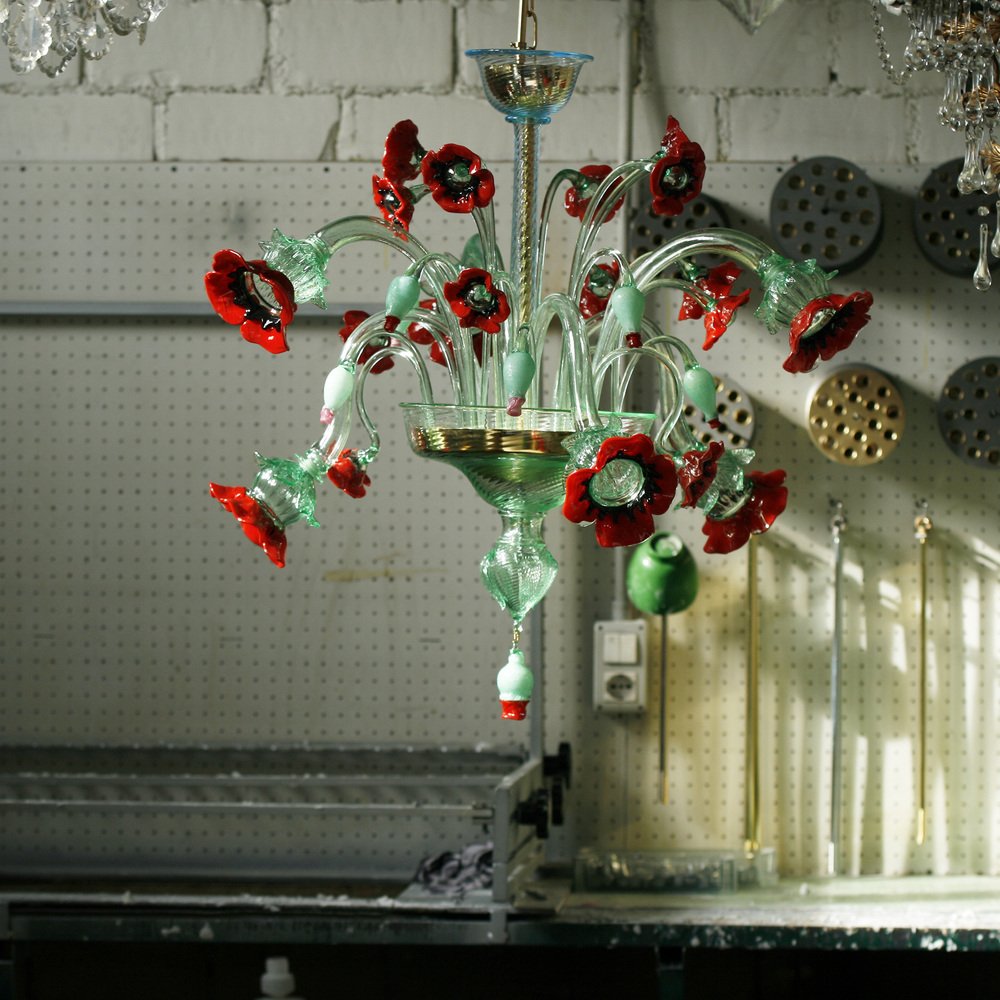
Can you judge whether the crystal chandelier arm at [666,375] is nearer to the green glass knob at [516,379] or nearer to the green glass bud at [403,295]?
the green glass knob at [516,379]

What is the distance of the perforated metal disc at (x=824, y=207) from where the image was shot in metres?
2.73

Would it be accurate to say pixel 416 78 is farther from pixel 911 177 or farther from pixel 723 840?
pixel 723 840

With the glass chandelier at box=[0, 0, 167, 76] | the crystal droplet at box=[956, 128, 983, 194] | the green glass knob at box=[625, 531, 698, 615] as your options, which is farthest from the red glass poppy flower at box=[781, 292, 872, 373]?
the green glass knob at box=[625, 531, 698, 615]

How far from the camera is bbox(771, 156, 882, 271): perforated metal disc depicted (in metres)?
2.73

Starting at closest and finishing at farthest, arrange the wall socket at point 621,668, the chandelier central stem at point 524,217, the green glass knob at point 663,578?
1. the chandelier central stem at point 524,217
2. the green glass knob at point 663,578
3. the wall socket at point 621,668

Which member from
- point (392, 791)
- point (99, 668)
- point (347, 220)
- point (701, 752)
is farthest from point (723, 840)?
point (347, 220)

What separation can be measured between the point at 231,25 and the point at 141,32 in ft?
5.26

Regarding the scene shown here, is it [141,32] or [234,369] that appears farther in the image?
[234,369]

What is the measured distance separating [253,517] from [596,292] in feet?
1.56

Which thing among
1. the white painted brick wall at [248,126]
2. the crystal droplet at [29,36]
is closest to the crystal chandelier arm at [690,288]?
the crystal droplet at [29,36]

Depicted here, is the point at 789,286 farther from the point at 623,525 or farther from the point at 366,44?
the point at 366,44

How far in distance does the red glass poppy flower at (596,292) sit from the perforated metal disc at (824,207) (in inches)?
52.8

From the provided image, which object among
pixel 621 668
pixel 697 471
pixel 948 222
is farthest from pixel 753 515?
pixel 948 222

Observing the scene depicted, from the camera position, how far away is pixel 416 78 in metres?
2.82
